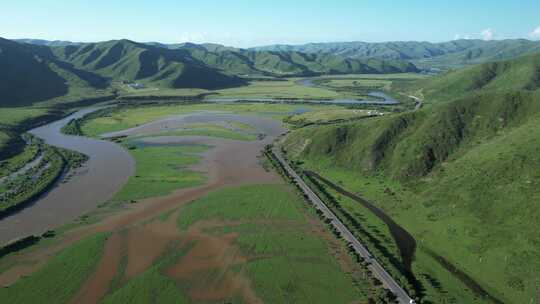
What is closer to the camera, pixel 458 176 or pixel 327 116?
pixel 458 176

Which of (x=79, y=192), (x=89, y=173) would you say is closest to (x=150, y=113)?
(x=89, y=173)

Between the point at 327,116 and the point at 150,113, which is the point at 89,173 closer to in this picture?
the point at 150,113

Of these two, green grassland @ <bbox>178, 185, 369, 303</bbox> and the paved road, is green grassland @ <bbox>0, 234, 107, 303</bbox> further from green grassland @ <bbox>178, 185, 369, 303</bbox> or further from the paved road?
the paved road

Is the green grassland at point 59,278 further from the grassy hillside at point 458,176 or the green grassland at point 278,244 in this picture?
the grassy hillside at point 458,176

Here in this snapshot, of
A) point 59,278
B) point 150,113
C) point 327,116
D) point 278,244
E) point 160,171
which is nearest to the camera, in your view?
point 59,278

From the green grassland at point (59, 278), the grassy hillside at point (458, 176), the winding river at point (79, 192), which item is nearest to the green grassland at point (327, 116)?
the grassy hillside at point (458, 176)

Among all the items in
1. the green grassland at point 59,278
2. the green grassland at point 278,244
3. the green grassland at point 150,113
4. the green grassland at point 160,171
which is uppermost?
the green grassland at point 150,113
